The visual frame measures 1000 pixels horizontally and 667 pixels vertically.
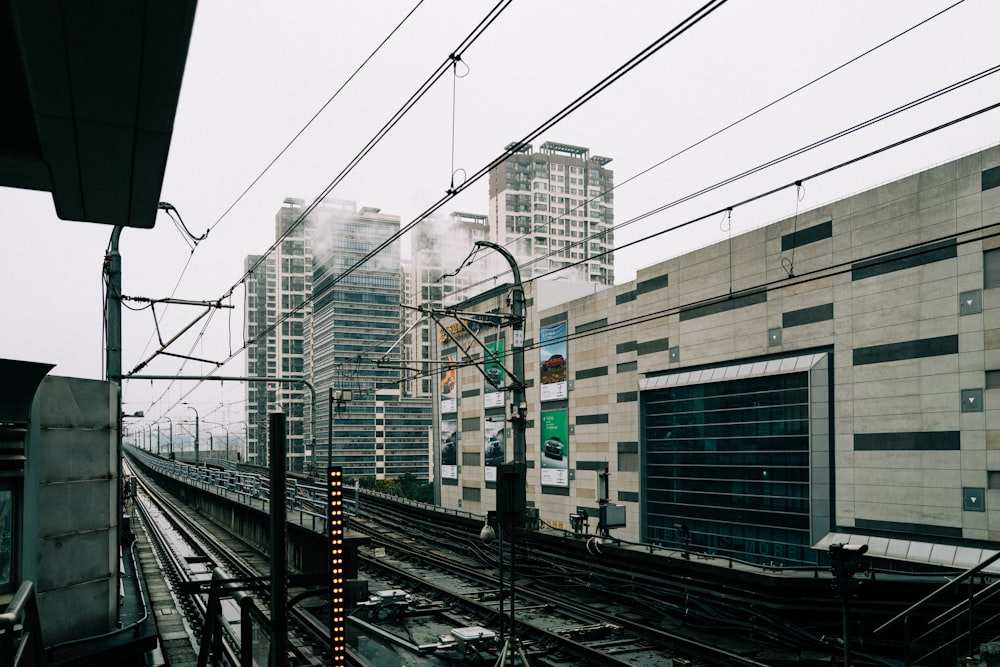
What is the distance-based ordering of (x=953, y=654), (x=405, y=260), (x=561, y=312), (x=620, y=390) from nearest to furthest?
(x=953, y=654), (x=620, y=390), (x=561, y=312), (x=405, y=260)

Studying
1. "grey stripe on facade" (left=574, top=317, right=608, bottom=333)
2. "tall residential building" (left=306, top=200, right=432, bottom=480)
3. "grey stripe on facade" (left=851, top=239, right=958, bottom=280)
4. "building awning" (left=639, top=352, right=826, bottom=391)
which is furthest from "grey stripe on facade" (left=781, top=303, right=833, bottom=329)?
"tall residential building" (left=306, top=200, right=432, bottom=480)

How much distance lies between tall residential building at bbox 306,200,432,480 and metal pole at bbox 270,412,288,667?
132 m

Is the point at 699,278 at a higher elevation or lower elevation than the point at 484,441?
higher

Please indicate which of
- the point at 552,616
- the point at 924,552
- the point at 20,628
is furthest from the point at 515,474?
the point at 924,552

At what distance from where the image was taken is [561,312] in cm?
6812

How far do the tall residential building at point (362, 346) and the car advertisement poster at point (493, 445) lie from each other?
210 ft

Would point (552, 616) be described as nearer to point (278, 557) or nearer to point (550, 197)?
point (278, 557)

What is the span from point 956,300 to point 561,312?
123 feet

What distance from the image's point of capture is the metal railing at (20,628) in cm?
397

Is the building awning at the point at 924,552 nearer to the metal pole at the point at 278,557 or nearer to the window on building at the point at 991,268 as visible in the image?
the window on building at the point at 991,268

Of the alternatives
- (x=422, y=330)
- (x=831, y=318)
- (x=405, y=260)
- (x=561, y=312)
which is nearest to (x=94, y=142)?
(x=831, y=318)

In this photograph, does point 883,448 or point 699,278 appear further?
point 699,278

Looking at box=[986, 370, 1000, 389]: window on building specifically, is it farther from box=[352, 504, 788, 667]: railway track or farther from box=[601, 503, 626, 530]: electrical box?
box=[352, 504, 788, 667]: railway track

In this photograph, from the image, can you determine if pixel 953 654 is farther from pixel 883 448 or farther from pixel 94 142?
pixel 883 448
